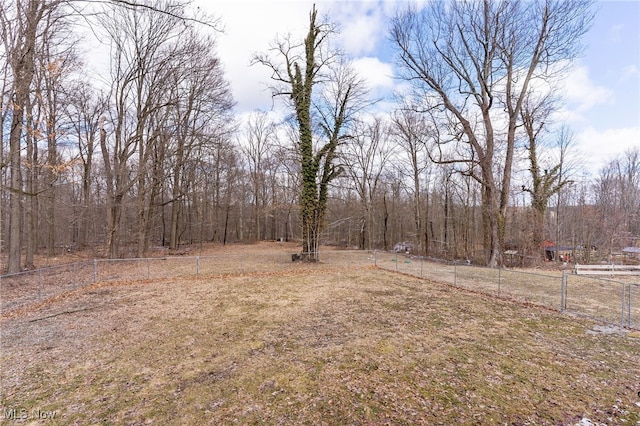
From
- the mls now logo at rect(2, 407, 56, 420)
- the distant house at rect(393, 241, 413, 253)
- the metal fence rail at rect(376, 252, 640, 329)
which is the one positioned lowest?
the distant house at rect(393, 241, 413, 253)

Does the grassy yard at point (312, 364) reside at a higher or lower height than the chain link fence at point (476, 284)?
higher

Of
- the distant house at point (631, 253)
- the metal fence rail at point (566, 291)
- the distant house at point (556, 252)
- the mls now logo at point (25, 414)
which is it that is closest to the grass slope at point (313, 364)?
the mls now logo at point (25, 414)

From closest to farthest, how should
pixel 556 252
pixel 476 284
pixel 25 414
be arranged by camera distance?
pixel 25 414 < pixel 476 284 < pixel 556 252

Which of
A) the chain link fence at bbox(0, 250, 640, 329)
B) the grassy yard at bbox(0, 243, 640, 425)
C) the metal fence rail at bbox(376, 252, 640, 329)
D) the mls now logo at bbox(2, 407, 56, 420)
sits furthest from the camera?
the chain link fence at bbox(0, 250, 640, 329)

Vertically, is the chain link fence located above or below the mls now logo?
below

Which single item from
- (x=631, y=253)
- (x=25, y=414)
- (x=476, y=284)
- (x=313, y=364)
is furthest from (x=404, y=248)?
(x=25, y=414)

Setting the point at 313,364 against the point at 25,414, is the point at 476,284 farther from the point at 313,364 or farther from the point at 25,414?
the point at 25,414

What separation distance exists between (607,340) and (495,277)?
7967 mm

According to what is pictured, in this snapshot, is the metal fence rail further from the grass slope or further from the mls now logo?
the mls now logo

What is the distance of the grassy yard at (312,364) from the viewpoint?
3613 mm

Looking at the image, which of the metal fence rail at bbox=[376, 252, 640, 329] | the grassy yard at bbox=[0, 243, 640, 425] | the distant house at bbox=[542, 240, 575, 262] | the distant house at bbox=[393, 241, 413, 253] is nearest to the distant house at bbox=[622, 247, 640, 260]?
the distant house at bbox=[542, 240, 575, 262]

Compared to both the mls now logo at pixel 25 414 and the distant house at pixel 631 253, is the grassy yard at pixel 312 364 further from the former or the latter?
the distant house at pixel 631 253

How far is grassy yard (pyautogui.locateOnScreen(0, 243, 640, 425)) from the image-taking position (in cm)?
361

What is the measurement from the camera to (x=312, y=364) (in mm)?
4836
